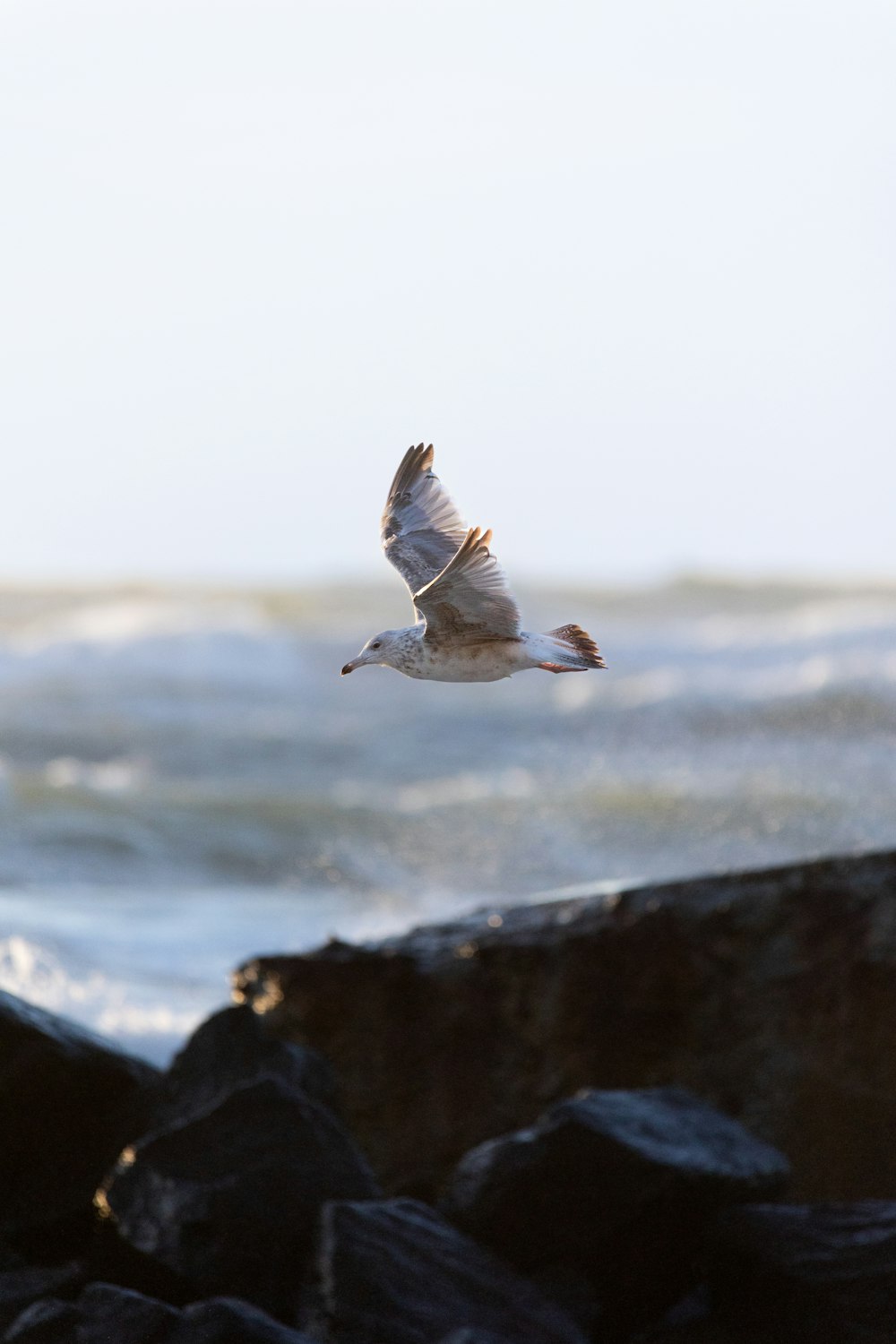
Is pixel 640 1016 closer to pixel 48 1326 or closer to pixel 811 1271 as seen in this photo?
pixel 811 1271

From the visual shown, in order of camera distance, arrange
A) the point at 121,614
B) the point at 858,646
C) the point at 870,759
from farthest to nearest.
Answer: the point at 121,614
the point at 858,646
the point at 870,759

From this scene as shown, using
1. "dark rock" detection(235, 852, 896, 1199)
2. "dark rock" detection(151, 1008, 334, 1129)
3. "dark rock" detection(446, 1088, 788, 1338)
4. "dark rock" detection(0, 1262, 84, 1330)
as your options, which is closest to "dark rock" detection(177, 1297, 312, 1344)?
"dark rock" detection(0, 1262, 84, 1330)

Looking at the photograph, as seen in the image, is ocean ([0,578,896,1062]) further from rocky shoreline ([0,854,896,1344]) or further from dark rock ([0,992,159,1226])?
dark rock ([0,992,159,1226])

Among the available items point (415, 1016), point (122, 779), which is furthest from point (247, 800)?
point (415, 1016)

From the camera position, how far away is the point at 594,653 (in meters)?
3.21

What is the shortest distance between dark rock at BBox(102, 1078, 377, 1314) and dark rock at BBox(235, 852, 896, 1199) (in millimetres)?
743

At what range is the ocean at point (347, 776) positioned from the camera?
912 centimetres

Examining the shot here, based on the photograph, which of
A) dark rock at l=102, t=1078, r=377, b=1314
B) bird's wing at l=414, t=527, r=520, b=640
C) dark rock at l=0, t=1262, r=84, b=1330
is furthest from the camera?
dark rock at l=102, t=1078, r=377, b=1314

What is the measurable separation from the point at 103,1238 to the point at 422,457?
1984 millimetres

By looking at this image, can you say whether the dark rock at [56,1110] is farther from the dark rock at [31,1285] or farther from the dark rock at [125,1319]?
the dark rock at [125,1319]

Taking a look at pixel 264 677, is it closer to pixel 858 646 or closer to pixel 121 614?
pixel 121 614

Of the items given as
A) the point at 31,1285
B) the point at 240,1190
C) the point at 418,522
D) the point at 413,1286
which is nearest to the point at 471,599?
the point at 418,522

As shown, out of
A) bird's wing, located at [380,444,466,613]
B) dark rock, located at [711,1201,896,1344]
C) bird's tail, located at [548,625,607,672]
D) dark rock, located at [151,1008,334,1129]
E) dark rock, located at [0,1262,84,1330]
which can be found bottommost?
dark rock, located at [711,1201,896,1344]

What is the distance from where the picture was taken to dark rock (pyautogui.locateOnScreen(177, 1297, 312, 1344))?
337 centimetres
